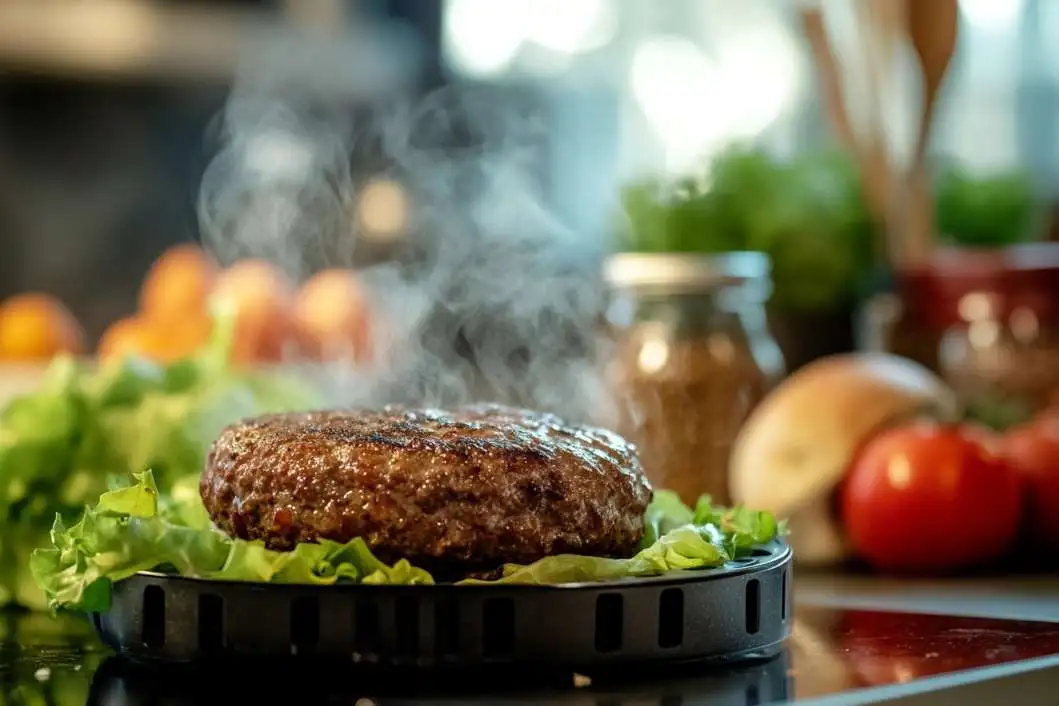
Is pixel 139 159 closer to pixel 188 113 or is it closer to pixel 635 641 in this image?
pixel 188 113

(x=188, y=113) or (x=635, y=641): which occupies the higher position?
(x=188, y=113)

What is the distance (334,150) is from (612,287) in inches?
97.4

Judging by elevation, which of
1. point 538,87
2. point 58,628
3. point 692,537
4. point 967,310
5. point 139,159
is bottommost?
point 58,628

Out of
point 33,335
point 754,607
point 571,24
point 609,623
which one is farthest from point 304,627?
point 571,24

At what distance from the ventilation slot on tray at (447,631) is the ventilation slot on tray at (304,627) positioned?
8 cm

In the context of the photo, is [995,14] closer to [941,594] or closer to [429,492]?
[941,594]

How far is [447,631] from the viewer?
1.02 meters

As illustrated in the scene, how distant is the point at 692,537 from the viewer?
1120 mm

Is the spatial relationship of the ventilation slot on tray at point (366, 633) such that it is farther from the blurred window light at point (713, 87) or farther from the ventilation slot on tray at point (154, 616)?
the blurred window light at point (713, 87)

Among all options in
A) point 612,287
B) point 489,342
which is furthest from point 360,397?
point 612,287

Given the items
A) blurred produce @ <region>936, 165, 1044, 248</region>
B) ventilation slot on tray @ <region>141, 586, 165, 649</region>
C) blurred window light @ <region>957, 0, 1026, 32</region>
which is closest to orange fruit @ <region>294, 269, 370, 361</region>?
blurred produce @ <region>936, 165, 1044, 248</region>

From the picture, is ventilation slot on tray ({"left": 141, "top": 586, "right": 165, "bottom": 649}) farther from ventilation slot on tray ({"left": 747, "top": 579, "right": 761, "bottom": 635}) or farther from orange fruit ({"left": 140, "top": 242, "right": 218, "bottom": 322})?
orange fruit ({"left": 140, "top": 242, "right": 218, "bottom": 322})

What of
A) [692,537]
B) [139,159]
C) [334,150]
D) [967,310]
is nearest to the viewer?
[692,537]

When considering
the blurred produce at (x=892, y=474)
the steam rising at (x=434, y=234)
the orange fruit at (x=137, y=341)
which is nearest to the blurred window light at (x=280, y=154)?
the steam rising at (x=434, y=234)
